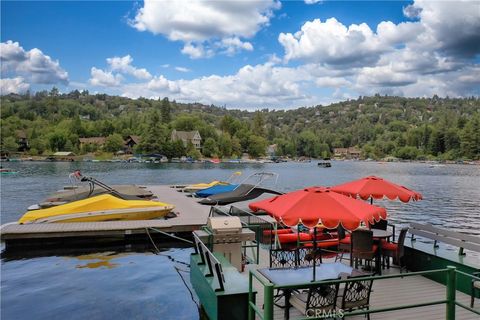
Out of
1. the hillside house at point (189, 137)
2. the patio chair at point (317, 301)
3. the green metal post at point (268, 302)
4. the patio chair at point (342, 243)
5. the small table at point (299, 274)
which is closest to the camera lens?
the green metal post at point (268, 302)

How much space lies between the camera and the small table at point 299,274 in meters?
6.76

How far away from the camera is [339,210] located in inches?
289

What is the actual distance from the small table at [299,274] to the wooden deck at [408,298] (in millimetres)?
557

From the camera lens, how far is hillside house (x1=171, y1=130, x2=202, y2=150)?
17025cm

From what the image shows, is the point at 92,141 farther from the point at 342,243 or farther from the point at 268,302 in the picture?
the point at 268,302

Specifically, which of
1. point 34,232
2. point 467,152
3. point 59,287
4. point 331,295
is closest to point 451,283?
point 331,295

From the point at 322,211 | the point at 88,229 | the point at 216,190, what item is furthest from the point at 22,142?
the point at 322,211

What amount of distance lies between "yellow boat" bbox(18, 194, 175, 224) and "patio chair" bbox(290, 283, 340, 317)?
42.1 feet

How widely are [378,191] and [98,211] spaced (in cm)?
1232

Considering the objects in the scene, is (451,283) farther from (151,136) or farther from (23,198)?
(151,136)

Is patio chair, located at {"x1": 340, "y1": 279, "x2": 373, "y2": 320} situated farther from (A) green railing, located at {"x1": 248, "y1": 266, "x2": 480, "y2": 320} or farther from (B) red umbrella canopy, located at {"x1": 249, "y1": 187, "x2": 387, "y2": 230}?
(B) red umbrella canopy, located at {"x1": 249, "y1": 187, "x2": 387, "y2": 230}

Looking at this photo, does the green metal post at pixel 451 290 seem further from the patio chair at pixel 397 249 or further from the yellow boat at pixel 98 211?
the yellow boat at pixel 98 211

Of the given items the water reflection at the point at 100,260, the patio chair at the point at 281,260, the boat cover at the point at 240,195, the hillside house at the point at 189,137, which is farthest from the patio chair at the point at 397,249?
the hillside house at the point at 189,137

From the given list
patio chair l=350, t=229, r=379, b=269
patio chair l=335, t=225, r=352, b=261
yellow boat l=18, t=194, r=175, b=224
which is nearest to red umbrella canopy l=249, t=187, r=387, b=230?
patio chair l=350, t=229, r=379, b=269
